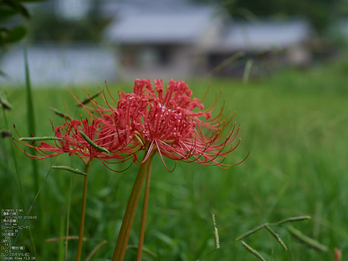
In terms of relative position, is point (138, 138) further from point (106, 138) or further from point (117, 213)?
point (117, 213)

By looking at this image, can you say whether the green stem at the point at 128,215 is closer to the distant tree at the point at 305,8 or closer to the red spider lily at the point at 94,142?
the red spider lily at the point at 94,142

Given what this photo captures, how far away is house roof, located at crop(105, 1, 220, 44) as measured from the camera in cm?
2728

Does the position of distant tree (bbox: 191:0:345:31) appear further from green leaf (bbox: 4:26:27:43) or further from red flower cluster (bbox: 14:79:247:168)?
red flower cluster (bbox: 14:79:247:168)

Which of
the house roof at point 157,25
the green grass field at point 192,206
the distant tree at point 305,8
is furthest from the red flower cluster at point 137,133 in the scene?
the distant tree at point 305,8

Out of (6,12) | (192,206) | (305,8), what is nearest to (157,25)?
(305,8)

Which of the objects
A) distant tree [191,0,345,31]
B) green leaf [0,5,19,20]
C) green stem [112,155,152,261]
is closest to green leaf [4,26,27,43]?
green leaf [0,5,19,20]

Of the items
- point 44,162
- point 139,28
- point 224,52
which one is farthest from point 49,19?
point 44,162

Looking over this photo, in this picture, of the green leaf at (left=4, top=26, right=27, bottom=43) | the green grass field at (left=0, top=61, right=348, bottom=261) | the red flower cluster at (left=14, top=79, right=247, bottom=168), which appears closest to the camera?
the red flower cluster at (left=14, top=79, right=247, bottom=168)

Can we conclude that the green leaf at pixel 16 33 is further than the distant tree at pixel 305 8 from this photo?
No

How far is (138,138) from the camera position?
31.7 inches

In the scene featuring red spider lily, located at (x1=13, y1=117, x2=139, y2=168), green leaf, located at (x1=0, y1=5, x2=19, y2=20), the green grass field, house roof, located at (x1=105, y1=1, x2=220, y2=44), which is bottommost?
the green grass field

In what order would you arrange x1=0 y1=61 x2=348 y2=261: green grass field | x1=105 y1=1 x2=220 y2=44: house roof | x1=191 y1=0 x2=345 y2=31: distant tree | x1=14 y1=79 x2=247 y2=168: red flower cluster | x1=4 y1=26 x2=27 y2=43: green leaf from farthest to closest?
x1=191 y1=0 x2=345 y2=31: distant tree → x1=105 y1=1 x2=220 y2=44: house roof → x1=0 y1=61 x2=348 y2=261: green grass field → x1=4 y1=26 x2=27 y2=43: green leaf → x1=14 y1=79 x2=247 y2=168: red flower cluster

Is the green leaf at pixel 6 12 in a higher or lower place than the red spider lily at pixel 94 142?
higher

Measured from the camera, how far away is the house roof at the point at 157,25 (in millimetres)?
27281
